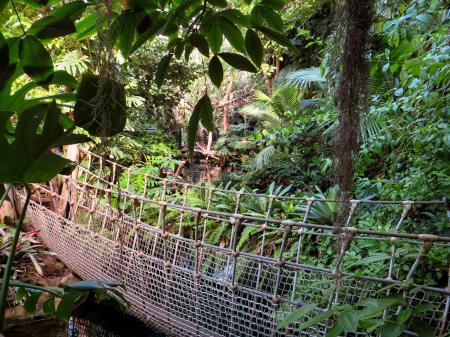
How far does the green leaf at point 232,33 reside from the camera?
1.51 feet

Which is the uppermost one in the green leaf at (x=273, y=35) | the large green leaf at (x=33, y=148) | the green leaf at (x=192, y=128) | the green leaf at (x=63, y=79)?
the green leaf at (x=273, y=35)

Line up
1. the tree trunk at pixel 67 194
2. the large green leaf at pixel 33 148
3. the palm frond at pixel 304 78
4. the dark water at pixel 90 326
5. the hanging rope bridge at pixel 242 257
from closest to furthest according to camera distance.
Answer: the large green leaf at pixel 33 148 → the hanging rope bridge at pixel 242 257 → the dark water at pixel 90 326 → the tree trunk at pixel 67 194 → the palm frond at pixel 304 78

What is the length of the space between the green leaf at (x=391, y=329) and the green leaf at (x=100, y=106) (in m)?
0.46

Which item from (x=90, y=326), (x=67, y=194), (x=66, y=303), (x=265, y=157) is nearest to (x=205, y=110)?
(x=66, y=303)

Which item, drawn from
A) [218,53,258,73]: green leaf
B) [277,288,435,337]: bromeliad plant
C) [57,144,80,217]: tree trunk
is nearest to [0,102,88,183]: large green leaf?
[218,53,258,73]: green leaf

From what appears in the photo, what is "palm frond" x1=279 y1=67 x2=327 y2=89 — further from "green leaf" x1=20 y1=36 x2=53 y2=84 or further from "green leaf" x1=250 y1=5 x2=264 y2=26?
"green leaf" x1=20 y1=36 x2=53 y2=84

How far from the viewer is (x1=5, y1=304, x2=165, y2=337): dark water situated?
207 cm

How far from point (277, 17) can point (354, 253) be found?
1378 mm

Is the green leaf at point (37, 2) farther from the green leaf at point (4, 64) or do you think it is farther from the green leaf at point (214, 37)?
the green leaf at point (214, 37)

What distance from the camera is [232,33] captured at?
0.48m

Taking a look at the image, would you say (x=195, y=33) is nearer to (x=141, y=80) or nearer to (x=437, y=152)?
(x=437, y=152)

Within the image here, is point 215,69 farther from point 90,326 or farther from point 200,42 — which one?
point 90,326

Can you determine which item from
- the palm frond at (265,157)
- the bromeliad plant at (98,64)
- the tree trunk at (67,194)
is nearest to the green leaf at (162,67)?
the bromeliad plant at (98,64)

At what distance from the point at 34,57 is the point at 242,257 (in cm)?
120
